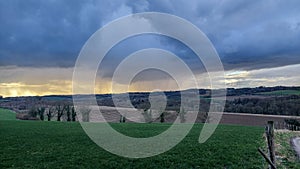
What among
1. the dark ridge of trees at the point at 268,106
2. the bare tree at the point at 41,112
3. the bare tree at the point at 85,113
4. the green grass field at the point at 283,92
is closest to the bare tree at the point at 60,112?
the bare tree at the point at 41,112

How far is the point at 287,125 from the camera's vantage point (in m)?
73.4

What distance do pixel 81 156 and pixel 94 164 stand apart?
3.23 metres

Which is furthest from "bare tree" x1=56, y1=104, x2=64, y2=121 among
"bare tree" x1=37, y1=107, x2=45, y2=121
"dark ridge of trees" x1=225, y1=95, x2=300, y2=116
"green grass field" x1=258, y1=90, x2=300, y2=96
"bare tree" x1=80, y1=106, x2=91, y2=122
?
"green grass field" x1=258, y1=90, x2=300, y2=96

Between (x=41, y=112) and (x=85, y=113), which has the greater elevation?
(x=41, y=112)

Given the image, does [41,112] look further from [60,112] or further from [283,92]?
[283,92]

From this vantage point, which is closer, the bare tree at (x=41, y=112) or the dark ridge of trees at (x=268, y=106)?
the bare tree at (x=41, y=112)

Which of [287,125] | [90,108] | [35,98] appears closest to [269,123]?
[287,125]

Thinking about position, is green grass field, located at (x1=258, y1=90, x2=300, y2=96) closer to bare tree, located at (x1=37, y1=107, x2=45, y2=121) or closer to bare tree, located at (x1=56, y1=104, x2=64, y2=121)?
bare tree, located at (x1=56, y1=104, x2=64, y2=121)

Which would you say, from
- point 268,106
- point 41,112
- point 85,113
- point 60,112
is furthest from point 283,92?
point 41,112

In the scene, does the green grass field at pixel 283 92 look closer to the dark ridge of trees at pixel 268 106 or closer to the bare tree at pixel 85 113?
the dark ridge of trees at pixel 268 106

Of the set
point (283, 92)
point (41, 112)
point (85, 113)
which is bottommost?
point (85, 113)

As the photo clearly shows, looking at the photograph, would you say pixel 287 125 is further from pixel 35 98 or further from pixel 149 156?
pixel 35 98

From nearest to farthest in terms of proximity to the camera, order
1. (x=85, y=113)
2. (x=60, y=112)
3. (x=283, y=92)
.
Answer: (x=85, y=113)
(x=60, y=112)
(x=283, y=92)

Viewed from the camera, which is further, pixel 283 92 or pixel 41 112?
pixel 283 92
